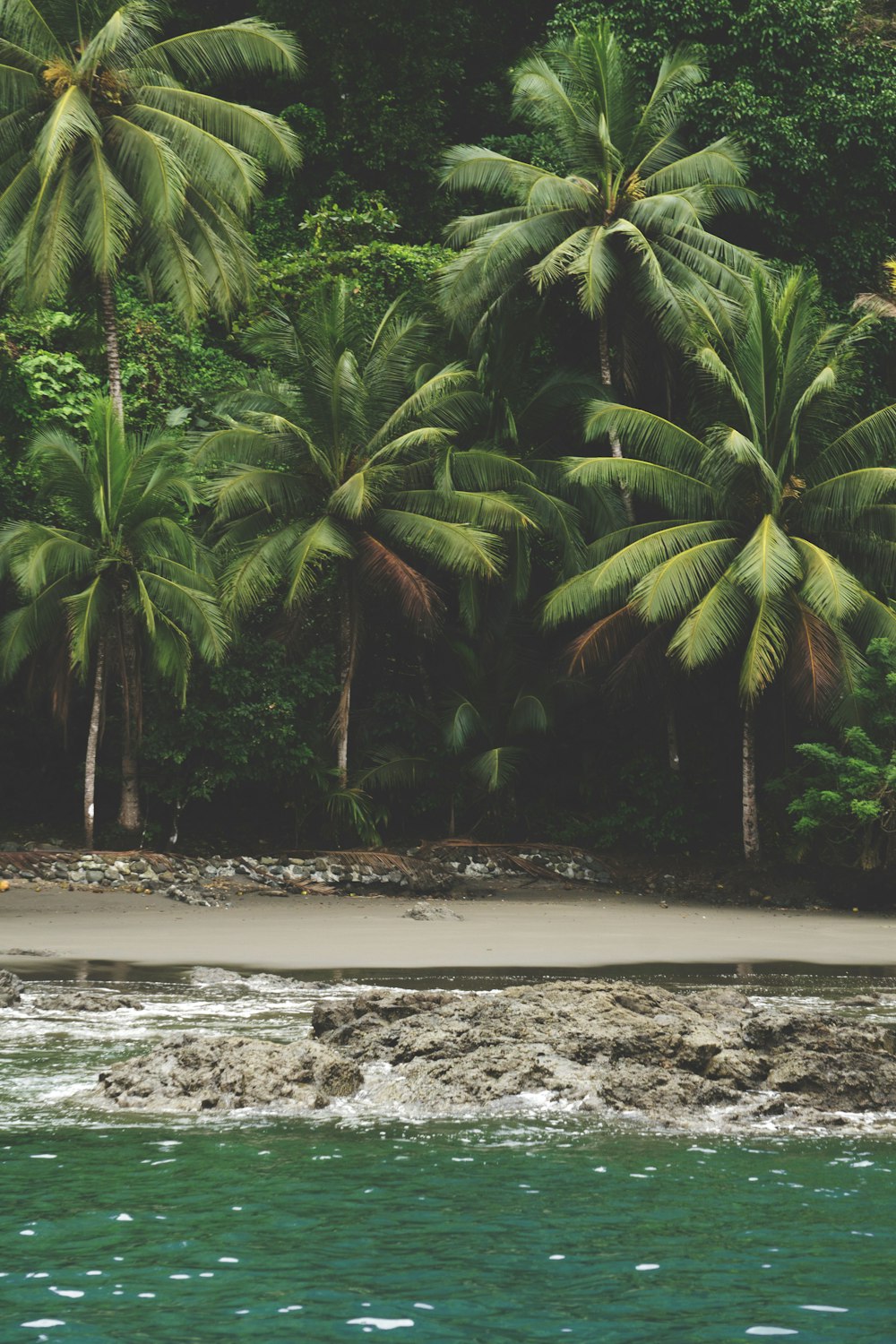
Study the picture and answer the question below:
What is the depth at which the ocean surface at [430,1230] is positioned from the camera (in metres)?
4.52

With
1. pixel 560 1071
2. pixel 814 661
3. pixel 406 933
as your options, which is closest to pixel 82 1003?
pixel 560 1071

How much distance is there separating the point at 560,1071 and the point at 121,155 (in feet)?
59.4

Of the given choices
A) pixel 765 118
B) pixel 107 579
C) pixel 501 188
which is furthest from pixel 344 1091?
pixel 765 118

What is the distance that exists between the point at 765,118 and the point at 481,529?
32.9 feet

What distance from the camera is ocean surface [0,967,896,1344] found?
4.52 meters

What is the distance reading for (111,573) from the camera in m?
20.2

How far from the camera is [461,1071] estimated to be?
7.79 meters

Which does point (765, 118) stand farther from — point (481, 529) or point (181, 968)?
point (181, 968)

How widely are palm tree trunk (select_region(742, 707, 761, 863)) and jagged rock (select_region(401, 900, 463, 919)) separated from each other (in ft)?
19.9

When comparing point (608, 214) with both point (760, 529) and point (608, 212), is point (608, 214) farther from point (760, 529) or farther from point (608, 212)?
point (760, 529)

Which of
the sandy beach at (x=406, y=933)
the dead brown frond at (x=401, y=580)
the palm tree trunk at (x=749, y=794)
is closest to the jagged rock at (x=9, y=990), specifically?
the sandy beach at (x=406, y=933)

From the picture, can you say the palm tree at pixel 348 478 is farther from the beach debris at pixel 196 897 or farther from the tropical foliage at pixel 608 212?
the beach debris at pixel 196 897

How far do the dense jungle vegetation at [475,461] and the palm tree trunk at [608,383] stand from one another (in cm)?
12

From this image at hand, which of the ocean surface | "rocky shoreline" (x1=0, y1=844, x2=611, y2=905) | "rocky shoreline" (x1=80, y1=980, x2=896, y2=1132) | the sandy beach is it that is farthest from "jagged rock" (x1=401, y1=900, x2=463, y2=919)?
the ocean surface
